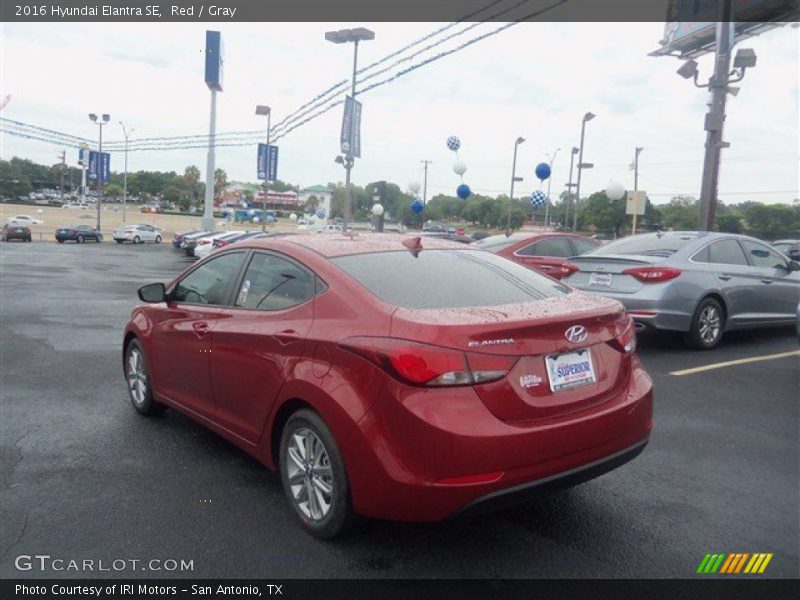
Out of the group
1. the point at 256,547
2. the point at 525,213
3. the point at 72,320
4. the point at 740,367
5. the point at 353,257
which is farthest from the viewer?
the point at 525,213

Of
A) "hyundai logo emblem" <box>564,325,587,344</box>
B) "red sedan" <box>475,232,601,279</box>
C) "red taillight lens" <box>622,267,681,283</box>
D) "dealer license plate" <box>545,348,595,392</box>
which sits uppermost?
"red sedan" <box>475,232,601,279</box>

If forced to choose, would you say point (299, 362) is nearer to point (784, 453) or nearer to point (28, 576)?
point (28, 576)

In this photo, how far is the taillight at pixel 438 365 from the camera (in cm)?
275

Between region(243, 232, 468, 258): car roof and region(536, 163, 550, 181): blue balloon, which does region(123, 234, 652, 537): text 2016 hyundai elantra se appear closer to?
region(243, 232, 468, 258): car roof

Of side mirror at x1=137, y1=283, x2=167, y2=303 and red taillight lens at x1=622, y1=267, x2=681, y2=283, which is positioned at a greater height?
red taillight lens at x1=622, y1=267, x2=681, y2=283

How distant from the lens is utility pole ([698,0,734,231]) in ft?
43.1

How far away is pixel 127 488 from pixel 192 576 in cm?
115

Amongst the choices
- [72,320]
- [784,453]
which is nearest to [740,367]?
[784,453]

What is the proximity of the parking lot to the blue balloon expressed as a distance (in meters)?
24.4

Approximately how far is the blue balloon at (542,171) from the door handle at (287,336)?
90.0 ft

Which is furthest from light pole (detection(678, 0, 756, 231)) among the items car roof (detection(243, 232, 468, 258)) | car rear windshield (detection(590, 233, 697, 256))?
car roof (detection(243, 232, 468, 258))

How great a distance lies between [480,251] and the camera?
169 inches

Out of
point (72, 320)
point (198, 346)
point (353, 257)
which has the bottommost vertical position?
point (72, 320)

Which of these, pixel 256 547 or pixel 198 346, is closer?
pixel 256 547
